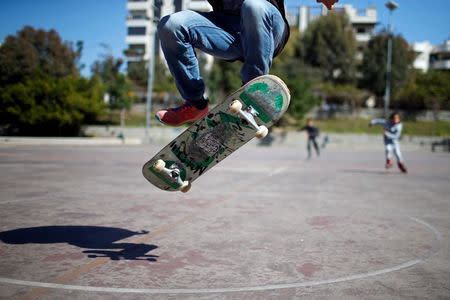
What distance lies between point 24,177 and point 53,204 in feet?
10.7

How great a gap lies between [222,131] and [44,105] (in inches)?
1140

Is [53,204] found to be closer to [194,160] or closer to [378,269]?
[194,160]

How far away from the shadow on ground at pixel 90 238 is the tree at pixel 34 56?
3741 centimetres

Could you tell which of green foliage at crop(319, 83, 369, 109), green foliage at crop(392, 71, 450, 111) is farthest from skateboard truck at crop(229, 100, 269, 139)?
green foliage at crop(392, 71, 450, 111)

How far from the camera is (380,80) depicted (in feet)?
160

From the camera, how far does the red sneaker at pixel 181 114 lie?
10.7ft

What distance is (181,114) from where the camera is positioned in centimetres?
328

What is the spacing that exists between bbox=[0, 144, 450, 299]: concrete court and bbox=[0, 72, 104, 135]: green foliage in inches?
921

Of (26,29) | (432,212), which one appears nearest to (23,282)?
(432,212)

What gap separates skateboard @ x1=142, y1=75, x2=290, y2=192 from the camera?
2.66 m

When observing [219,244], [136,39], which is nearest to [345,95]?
[136,39]

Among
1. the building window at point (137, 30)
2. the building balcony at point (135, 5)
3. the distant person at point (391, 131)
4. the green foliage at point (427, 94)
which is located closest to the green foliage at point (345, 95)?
the green foliage at point (427, 94)

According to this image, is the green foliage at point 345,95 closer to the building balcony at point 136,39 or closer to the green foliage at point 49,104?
the green foliage at point 49,104

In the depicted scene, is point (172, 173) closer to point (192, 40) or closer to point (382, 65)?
point (192, 40)
